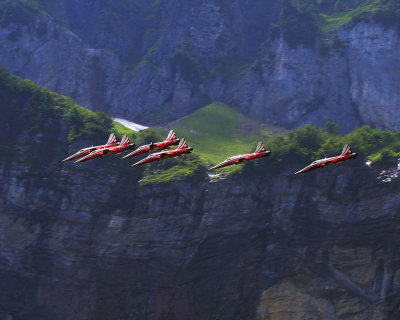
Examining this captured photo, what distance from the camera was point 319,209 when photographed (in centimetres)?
14762

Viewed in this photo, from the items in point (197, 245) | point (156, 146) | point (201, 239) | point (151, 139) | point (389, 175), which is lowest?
point (197, 245)

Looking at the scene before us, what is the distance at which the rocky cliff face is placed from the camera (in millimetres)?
137250

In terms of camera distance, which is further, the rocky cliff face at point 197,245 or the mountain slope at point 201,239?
the mountain slope at point 201,239

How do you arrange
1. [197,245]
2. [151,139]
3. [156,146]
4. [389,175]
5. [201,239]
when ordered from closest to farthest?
[156,146], [389,175], [197,245], [201,239], [151,139]

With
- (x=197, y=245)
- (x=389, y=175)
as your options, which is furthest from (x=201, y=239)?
(x=389, y=175)

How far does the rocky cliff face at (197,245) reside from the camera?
137 m

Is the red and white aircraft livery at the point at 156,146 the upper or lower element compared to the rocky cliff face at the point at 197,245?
upper

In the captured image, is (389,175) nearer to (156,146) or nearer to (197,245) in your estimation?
(197,245)

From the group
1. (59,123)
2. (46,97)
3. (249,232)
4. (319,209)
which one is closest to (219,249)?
(249,232)

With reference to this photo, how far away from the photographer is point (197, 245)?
14775 centimetres

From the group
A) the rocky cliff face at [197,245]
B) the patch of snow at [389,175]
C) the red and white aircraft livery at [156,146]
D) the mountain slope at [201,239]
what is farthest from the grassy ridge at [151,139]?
the red and white aircraft livery at [156,146]

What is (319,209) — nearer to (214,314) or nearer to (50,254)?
(214,314)

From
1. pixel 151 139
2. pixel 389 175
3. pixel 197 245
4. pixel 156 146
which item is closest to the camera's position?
pixel 156 146

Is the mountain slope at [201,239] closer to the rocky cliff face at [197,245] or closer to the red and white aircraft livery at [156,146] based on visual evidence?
the rocky cliff face at [197,245]
